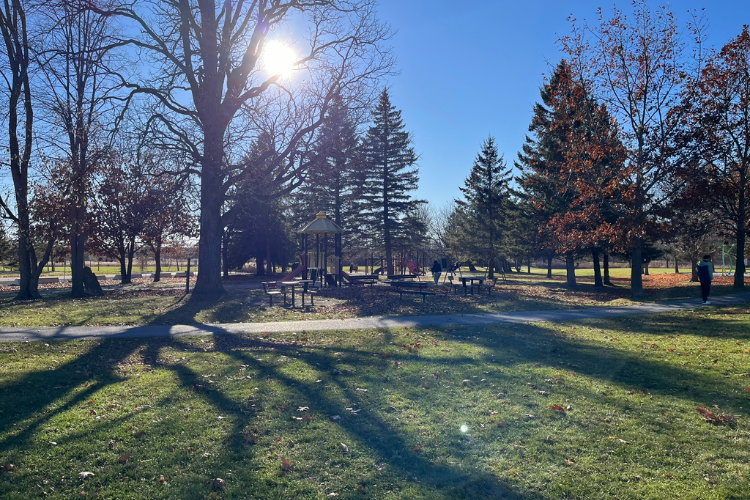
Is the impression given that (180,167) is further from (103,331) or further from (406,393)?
(406,393)

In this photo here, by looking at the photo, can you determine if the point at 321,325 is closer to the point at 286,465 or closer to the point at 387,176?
the point at 286,465

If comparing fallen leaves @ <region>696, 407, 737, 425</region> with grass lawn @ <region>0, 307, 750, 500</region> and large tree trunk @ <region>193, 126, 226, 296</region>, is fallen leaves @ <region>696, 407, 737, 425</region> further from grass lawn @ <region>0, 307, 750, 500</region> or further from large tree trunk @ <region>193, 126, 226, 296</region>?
large tree trunk @ <region>193, 126, 226, 296</region>

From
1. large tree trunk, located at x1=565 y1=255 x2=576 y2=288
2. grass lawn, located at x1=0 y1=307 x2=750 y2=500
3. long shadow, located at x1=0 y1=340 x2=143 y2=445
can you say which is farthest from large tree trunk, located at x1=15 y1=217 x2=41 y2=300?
large tree trunk, located at x1=565 y1=255 x2=576 y2=288

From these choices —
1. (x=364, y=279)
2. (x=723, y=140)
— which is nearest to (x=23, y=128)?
(x=364, y=279)

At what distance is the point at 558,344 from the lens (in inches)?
372

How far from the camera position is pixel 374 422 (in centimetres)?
515

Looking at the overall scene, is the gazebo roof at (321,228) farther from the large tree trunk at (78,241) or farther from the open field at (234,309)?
the large tree trunk at (78,241)

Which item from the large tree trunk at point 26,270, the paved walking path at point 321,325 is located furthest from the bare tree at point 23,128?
the paved walking path at point 321,325

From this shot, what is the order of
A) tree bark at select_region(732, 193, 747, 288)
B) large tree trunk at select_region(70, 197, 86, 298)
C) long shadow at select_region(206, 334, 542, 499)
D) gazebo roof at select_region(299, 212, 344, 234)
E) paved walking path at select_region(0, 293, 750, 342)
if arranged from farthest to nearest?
gazebo roof at select_region(299, 212, 344, 234), tree bark at select_region(732, 193, 747, 288), large tree trunk at select_region(70, 197, 86, 298), paved walking path at select_region(0, 293, 750, 342), long shadow at select_region(206, 334, 542, 499)

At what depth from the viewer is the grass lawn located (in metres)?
3.88

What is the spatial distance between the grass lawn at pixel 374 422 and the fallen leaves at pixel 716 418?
5cm

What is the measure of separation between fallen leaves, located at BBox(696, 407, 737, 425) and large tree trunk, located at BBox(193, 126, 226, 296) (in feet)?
51.3

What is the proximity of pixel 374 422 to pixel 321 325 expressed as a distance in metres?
6.99

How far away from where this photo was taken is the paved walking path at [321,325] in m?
10.4
